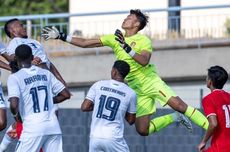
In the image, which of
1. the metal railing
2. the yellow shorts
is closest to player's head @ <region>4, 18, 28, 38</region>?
the yellow shorts

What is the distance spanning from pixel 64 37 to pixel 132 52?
1.15 metres

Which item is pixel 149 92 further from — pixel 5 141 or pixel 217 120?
pixel 5 141

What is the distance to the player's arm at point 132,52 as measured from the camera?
55.5ft

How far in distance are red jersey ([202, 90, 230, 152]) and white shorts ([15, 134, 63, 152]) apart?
1970 mm

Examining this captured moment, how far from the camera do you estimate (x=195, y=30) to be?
26.1 meters

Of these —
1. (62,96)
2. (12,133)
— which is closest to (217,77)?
(62,96)

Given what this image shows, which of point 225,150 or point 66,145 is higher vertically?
point 225,150

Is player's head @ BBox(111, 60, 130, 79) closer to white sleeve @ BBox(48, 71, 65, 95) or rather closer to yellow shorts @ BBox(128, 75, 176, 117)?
white sleeve @ BBox(48, 71, 65, 95)

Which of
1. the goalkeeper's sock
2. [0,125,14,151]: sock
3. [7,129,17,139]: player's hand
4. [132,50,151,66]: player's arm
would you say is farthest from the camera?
[0,125,14,151]: sock

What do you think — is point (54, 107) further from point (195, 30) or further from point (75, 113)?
point (195, 30)

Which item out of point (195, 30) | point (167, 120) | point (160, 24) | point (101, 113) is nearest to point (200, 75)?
point (195, 30)

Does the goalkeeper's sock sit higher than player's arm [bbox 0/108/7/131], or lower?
lower

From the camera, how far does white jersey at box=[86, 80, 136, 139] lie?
1539 cm

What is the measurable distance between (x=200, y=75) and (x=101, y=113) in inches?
419
